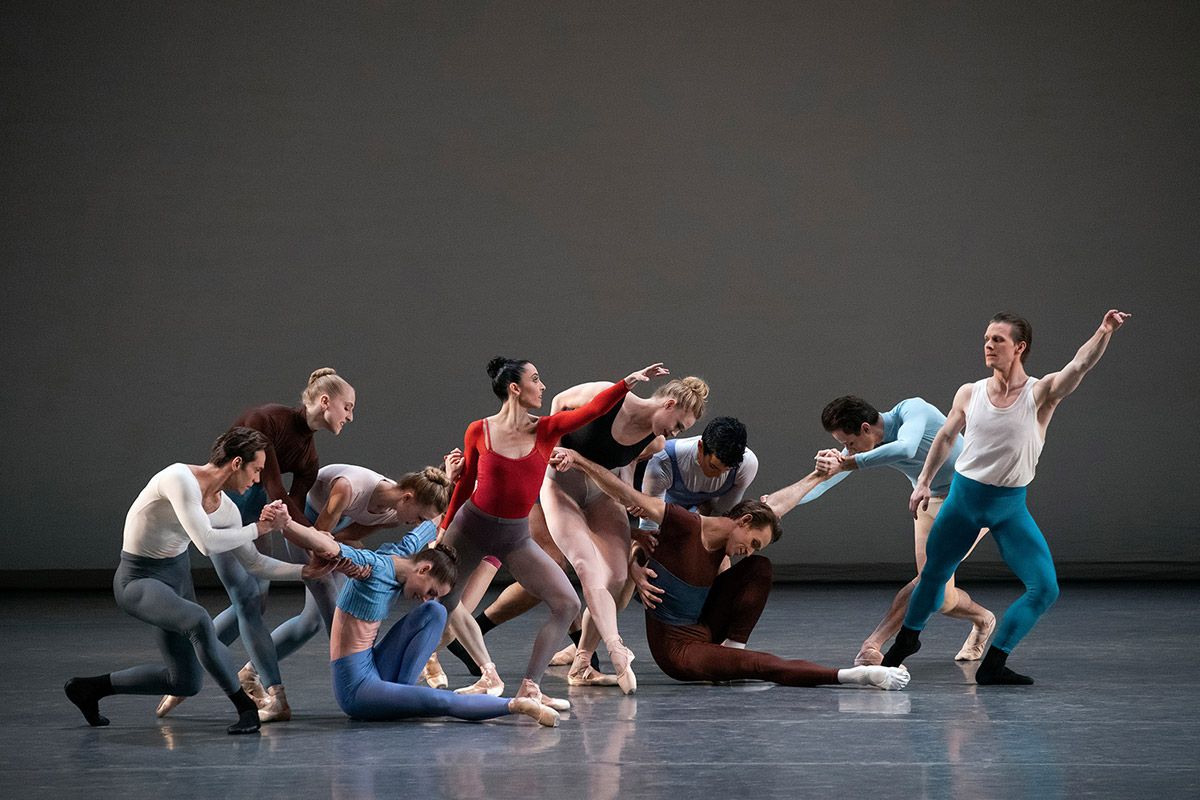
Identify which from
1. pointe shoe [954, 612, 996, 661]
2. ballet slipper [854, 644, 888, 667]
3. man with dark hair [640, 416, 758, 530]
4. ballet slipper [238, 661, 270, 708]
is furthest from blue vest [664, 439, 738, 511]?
ballet slipper [238, 661, 270, 708]

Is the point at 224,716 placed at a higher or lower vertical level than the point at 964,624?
higher

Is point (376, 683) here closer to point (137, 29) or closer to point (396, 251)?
point (396, 251)

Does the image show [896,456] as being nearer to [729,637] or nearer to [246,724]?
[729,637]

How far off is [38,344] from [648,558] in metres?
5.55

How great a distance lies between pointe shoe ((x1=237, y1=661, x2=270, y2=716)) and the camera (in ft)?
13.7

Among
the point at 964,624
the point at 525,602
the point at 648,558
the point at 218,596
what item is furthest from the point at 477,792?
the point at 218,596

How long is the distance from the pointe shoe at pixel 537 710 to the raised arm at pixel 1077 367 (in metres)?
1.98

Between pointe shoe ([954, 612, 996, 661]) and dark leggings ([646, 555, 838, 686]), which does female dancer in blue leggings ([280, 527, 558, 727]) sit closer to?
dark leggings ([646, 555, 838, 686])

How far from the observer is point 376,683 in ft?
12.3

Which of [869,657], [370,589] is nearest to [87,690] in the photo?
[370,589]

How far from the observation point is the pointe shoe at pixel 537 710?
3.70 metres

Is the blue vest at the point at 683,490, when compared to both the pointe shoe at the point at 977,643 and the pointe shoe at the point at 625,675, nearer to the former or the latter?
the pointe shoe at the point at 625,675

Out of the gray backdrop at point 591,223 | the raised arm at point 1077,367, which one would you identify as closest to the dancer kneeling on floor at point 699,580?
the raised arm at point 1077,367

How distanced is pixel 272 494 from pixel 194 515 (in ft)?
1.74
